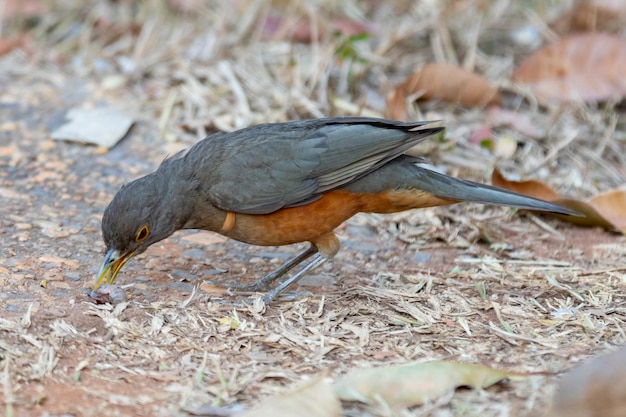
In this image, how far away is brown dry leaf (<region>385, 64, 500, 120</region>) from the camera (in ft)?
24.5

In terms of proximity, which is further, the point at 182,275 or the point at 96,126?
the point at 96,126

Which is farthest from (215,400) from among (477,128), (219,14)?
(219,14)

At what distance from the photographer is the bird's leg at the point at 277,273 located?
5230 mm

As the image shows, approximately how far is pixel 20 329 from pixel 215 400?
3.60 ft

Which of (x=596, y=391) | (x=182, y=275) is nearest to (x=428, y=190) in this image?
(x=182, y=275)

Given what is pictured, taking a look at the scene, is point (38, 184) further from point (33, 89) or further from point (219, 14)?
point (219, 14)

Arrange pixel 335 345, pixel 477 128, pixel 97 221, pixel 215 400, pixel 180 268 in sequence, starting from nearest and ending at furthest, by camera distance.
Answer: pixel 215 400 → pixel 335 345 → pixel 180 268 → pixel 97 221 → pixel 477 128

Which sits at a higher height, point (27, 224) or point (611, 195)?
point (611, 195)

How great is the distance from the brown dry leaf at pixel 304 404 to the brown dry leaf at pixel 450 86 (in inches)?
165

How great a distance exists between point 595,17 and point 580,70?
111 cm

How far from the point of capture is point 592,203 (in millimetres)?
6012

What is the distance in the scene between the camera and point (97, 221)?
588 cm

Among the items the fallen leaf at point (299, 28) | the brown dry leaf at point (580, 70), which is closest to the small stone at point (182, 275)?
the fallen leaf at point (299, 28)

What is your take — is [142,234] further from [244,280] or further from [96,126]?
[96,126]
